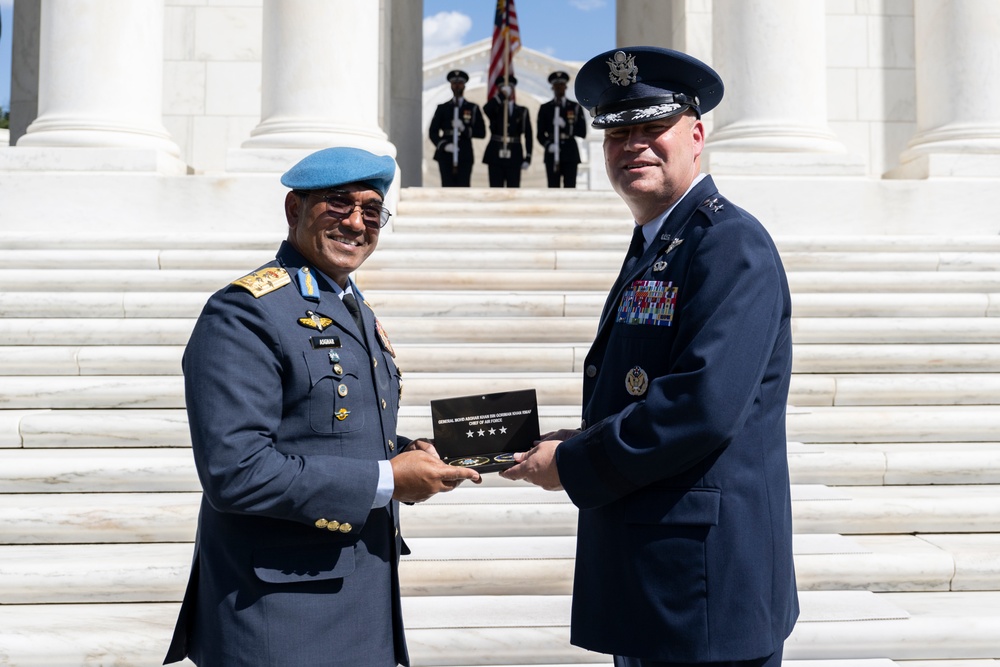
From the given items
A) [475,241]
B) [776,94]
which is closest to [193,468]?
[475,241]

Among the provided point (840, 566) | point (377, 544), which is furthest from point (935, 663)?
point (377, 544)

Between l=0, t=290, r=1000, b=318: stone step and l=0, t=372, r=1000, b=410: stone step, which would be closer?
l=0, t=372, r=1000, b=410: stone step

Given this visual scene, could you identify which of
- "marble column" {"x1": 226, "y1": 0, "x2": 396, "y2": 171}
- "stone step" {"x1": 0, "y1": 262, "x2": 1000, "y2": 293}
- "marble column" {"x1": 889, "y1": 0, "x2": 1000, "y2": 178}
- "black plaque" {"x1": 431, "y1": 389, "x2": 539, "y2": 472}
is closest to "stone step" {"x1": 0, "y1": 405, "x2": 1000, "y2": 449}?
"stone step" {"x1": 0, "y1": 262, "x2": 1000, "y2": 293}

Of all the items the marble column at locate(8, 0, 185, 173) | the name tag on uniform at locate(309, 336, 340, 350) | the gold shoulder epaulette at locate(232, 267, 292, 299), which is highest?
the marble column at locate(8, 0, 185, 173)

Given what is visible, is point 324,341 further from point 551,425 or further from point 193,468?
point 551,425

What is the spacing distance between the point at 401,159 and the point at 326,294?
13.8 meters

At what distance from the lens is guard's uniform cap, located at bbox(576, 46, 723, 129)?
119 inches

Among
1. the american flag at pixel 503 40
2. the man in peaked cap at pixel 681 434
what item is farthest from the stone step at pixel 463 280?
the american flag at pixel 503 40

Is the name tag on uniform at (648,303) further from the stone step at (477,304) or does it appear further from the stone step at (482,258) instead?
the stone step at (482,258)

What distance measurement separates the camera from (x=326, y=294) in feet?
9.75

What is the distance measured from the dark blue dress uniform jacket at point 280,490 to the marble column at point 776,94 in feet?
30.0

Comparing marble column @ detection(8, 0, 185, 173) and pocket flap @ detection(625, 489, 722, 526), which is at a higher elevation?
marble column @ detection(8, 0, 185, 173)

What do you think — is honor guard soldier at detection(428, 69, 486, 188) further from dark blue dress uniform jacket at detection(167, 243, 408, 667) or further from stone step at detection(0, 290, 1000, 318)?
dark blue dress uniform jacket at detection(167, 243, 408, 667)

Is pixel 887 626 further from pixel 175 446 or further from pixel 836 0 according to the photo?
pixel 836 0
